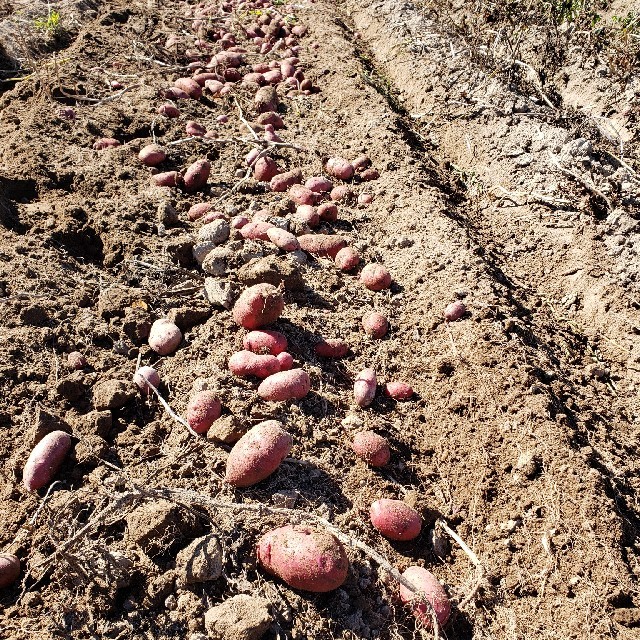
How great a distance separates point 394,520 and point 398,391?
662 millimetres

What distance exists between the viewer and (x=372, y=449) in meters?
2.01

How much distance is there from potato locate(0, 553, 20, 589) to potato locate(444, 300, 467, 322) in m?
1.98

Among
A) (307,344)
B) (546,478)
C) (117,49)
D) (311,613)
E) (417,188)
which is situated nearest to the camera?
(311,613)

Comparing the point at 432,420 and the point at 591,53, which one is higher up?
the point at 591,53

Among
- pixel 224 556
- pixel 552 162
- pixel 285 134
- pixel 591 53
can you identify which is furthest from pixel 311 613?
pixel 591 53

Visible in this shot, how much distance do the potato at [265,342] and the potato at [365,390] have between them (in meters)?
0.35

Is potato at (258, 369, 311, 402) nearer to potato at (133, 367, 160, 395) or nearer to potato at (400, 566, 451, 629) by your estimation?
potato at (133, 367, 160, 395)

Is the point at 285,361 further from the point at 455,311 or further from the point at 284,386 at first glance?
the point at 455,311

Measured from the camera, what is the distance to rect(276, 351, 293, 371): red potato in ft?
7.22

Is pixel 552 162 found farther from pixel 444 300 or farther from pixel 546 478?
pixel 546 478

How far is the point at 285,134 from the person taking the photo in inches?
169

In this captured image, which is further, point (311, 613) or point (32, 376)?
point (32, 376)

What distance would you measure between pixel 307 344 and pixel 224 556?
1.08 m

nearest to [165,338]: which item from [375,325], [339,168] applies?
[375,325]
